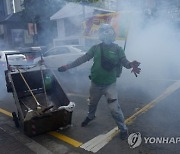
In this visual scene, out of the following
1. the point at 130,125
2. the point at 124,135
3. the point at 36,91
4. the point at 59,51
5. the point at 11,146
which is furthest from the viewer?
the point at 59,51

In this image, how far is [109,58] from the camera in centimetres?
460

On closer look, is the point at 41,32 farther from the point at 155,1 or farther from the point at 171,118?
the point at 171,118

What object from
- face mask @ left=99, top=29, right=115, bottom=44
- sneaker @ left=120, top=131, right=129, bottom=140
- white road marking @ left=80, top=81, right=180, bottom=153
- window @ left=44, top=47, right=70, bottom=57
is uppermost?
face mask @ left=99, top=29, right=115, bottom=44

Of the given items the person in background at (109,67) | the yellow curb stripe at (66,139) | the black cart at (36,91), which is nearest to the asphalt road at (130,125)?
the yellow curb stripe at (66,139)

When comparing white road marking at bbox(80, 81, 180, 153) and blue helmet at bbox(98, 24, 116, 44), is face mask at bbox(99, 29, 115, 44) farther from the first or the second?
white road marking at bbox(80, 81, 180, 153)

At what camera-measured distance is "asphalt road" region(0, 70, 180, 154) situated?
4.28 metres

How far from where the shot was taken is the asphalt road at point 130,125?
428 cm

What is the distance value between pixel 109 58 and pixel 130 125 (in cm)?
142

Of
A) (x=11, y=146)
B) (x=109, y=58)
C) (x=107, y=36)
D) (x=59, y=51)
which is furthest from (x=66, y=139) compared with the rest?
(x=59, y=51)

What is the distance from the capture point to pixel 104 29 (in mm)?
4586

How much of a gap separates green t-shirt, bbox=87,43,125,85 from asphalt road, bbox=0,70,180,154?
0.99m

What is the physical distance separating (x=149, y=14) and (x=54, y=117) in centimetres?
459

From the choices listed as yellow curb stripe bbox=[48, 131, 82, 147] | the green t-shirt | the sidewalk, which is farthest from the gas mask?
the sidewalk

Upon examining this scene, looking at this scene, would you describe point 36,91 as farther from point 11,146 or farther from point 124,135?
point 124,135
